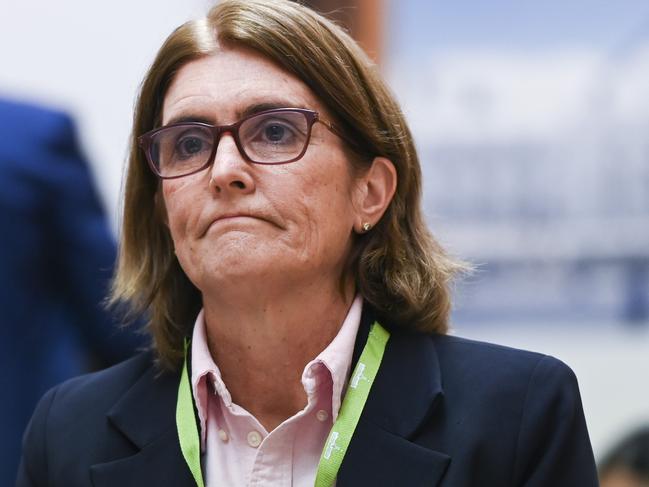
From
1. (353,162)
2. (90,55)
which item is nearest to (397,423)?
(353,162)

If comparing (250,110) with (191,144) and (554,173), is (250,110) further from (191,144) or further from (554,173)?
(554,173)

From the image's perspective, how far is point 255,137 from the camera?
7.33ft

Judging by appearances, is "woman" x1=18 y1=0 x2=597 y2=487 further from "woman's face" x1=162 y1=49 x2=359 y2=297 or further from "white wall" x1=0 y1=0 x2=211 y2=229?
"white wall" x1=0 y1=0 x2=211 y2=229

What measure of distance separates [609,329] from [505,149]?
34.9 inches

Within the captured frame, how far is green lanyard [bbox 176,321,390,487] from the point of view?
7.13 feet

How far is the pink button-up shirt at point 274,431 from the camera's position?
2244mm

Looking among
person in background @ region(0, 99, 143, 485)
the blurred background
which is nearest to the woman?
person in background @ region(0, 99, 143, 485)

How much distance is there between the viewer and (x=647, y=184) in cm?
502

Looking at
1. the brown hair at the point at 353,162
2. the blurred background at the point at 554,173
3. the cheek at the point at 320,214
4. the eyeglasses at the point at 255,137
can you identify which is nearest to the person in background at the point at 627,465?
the blurred background at the point at 554,173

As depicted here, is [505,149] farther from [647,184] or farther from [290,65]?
[290,65]

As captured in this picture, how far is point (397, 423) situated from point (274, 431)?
0.23 meters

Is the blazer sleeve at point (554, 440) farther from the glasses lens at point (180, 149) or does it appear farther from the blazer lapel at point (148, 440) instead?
the glasses lens at point (180, 149)

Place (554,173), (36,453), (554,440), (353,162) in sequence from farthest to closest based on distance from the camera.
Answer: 1. (554,173)
2. (36,453)
3. (353,162)
4. (554,440)

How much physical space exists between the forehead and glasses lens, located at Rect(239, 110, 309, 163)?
3 centimetres
